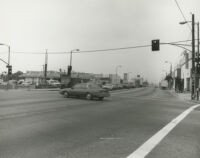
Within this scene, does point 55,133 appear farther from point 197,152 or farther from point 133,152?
point 197,152

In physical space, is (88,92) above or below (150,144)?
above

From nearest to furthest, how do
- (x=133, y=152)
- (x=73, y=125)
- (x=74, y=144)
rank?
(x=133, y=152) → (x=74, y=144) → (x=73, y=125)

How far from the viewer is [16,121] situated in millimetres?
9469

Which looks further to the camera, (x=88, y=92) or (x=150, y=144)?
(x=88, y=92)

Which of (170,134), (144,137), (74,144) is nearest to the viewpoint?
(74,144)

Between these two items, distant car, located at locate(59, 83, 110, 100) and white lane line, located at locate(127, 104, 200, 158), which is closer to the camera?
white lane line, located at locate(127, 104, 200, 158)

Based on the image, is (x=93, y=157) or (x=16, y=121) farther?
(x=16, y=121)

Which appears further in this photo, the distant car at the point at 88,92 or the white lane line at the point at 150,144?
the distant car at the point at 88,92

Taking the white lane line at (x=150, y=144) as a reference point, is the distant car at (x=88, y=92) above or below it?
above

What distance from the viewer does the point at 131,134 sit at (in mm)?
7852

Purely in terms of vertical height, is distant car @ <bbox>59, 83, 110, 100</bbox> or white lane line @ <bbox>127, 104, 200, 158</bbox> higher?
distant car @ <bbox>59, 83, 110, 100</bbox>

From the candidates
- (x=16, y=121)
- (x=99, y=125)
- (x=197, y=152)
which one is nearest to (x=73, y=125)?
(x=99, y=125)

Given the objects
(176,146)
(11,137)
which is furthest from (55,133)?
(176,146)

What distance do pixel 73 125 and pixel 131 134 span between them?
7.58 ft
